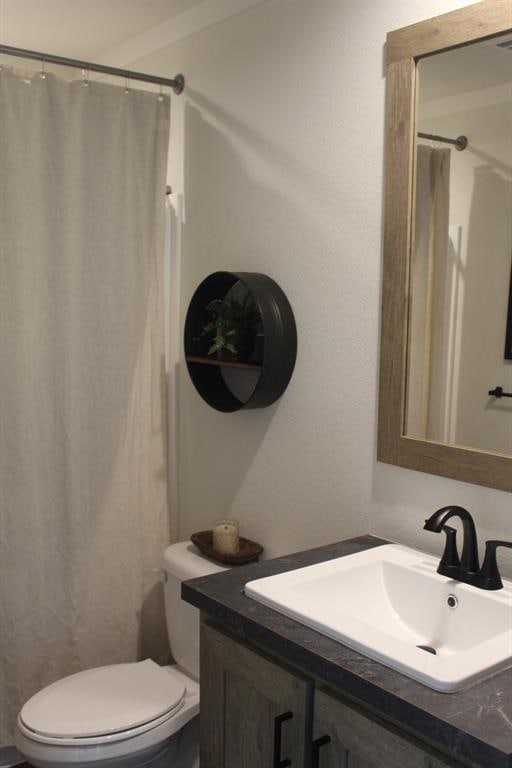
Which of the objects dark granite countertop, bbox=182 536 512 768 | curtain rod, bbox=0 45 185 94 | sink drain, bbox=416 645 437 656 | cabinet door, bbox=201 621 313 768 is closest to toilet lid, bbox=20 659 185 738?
cabinet door, bbox=201 621 313 768

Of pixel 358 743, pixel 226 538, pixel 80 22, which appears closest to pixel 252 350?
pixel 226 538

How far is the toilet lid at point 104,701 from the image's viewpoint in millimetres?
1885

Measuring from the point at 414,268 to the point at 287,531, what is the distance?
853 millimetres

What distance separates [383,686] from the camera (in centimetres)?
112

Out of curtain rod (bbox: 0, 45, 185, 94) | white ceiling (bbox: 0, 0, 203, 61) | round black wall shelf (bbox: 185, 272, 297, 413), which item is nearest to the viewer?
round black wall shelf (bbox: 185, 272, 297, 413)

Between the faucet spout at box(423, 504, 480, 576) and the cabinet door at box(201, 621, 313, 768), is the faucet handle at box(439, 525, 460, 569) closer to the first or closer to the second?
the faucet spout at box(423, 504, 480, 576)

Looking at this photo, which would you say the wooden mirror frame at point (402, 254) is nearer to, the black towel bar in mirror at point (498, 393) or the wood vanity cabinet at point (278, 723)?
the black towel bar in mirror at point (498, 393)

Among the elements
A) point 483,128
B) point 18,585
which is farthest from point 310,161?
point 18,585

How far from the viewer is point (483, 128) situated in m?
1.54

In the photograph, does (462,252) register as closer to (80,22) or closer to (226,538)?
(226,538)

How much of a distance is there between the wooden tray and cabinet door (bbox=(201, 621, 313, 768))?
59 centimetres

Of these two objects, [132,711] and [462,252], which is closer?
[462,252]

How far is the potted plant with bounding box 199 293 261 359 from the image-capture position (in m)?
2.15

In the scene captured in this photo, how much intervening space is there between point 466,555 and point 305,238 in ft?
3.11
